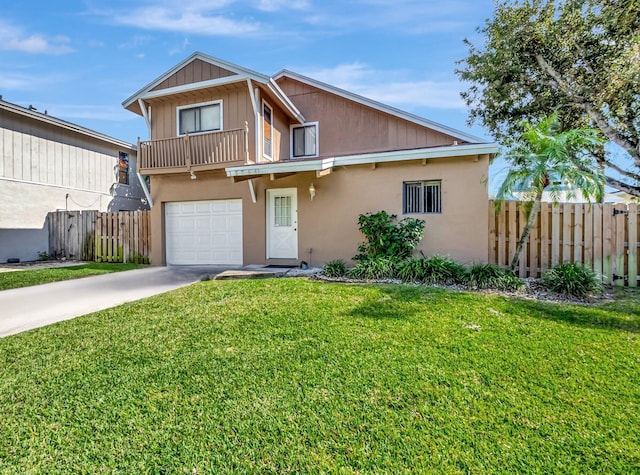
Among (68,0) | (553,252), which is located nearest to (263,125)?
(68,0)

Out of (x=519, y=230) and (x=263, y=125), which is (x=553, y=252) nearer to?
(x=519, y=230)

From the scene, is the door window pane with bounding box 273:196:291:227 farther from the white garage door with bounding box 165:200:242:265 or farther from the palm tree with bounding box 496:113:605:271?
the palm tree with bounding box 496:113:605:271

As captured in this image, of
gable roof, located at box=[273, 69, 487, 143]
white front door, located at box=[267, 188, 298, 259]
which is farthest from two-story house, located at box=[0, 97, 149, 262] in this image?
gable roof, located at box=[273, 69, 487, 143]

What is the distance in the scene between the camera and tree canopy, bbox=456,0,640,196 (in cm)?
1012

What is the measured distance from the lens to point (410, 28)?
398 inches

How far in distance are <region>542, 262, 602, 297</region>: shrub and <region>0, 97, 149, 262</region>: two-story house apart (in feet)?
37.9

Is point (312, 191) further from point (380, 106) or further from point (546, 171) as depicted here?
point (546, 171)

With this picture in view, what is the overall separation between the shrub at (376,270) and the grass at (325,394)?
254 cm

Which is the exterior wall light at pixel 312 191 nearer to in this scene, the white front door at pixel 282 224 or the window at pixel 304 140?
the white front door at pixel 282 224

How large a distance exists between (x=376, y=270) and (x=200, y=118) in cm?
755

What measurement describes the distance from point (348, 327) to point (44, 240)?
13.9m

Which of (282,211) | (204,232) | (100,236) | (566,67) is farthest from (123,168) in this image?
(566,67)

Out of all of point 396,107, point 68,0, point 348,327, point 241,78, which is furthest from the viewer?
point 396,107

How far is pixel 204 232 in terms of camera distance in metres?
10.0
